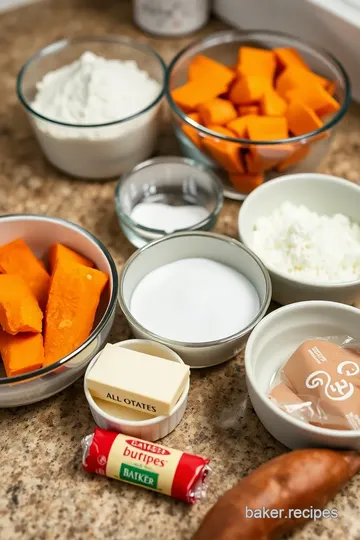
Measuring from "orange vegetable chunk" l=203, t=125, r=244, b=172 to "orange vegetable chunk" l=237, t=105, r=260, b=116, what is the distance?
0.18 feet

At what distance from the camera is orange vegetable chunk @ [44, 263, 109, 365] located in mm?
833

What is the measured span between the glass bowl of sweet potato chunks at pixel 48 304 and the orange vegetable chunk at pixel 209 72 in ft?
1.28

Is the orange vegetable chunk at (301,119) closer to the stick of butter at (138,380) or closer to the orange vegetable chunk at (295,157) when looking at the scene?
the orange vegetable chunk at (295,157)

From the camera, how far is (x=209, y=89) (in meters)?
1.13

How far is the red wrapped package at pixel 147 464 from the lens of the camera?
73 cm

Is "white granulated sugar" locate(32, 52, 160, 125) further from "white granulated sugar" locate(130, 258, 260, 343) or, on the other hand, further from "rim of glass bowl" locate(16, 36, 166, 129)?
"white granulated sugar" locate(130, 258, 260, 343)

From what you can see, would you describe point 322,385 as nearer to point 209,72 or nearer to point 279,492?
point 279,492

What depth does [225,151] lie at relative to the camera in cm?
104

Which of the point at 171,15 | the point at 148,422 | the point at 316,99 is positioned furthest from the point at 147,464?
the point at 171,15

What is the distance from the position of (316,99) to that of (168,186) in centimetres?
29

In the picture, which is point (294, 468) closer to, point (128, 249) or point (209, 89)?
point (128, 249)

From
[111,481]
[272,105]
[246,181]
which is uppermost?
[272,105]

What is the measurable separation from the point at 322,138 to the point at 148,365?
0.50 m

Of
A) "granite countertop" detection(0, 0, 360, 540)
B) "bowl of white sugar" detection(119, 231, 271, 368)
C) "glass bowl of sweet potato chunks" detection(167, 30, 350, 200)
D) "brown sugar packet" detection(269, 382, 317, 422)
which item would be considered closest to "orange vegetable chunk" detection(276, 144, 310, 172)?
"glass bowl of sweet potato chunks" detection(167, 30, 350, 200)
